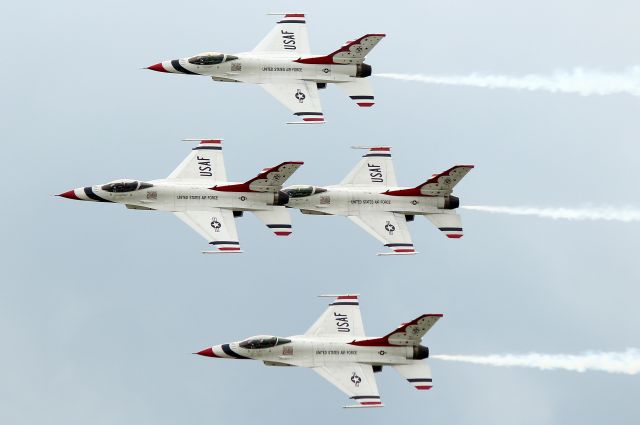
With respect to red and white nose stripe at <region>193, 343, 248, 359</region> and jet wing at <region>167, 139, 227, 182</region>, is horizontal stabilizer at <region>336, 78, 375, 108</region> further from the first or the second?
red and white nose stripe at <region>193, 343, 248, 359</region>

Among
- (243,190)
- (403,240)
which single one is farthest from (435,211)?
(243,190)

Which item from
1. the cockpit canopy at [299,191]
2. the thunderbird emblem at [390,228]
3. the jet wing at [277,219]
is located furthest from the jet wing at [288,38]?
the thunderbird emblem at [390,228]

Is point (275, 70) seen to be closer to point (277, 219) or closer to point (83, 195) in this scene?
point (277, 219)

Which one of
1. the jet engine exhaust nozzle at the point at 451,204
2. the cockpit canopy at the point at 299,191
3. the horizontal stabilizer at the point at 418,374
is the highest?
the cockpit canopy at the point at 299,191

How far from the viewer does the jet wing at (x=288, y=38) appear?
137 m

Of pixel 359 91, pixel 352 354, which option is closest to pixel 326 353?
pixel 352 354

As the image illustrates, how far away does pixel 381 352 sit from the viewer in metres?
127

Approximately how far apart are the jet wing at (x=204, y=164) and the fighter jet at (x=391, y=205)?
427 centimetres

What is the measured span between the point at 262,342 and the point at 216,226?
7.24 m

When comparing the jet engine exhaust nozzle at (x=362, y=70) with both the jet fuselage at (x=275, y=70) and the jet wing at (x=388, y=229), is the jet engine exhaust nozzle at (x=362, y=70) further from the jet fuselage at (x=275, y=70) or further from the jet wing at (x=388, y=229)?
the jet wing at (x=388, y=229)

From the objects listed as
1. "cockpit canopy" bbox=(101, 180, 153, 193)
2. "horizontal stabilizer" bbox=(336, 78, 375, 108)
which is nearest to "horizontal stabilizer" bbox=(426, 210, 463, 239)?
"horizontal stabilizer" bbox=(336, 78, 375, 108)

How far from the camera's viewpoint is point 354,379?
126m

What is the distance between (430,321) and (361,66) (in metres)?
16.7

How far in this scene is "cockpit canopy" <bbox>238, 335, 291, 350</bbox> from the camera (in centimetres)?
12669
